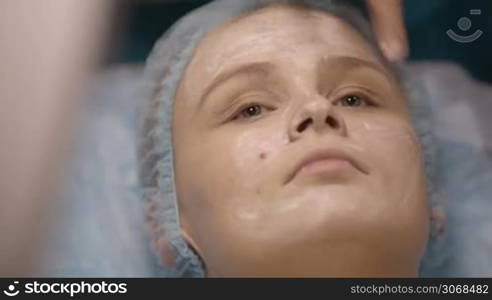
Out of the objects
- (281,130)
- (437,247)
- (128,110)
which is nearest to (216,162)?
(281,130)

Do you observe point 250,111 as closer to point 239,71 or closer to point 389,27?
point 239,71

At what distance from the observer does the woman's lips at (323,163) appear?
84 cm

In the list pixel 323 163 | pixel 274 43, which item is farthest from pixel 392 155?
pixel 274 43

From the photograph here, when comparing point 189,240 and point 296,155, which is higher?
point 296,155

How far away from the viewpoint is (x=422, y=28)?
104 cm

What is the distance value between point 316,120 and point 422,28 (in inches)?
10.9

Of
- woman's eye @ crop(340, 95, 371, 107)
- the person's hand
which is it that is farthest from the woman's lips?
the person's hand

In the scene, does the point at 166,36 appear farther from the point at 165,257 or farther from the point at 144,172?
the point at 165,257

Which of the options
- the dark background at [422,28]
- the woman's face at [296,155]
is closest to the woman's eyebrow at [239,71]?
the woman's face at [296,155]

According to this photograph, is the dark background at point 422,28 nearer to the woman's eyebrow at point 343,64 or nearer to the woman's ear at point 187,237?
the woman's eyebrow at point 343,64

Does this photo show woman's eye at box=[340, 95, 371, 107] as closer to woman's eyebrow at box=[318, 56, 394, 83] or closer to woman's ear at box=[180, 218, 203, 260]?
woman's eyebrow at box=[318, 56, 394, 83]

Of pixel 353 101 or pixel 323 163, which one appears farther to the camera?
pixel 353 101

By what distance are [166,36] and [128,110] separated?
0.38 ft

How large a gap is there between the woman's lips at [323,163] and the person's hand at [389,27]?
22cm
